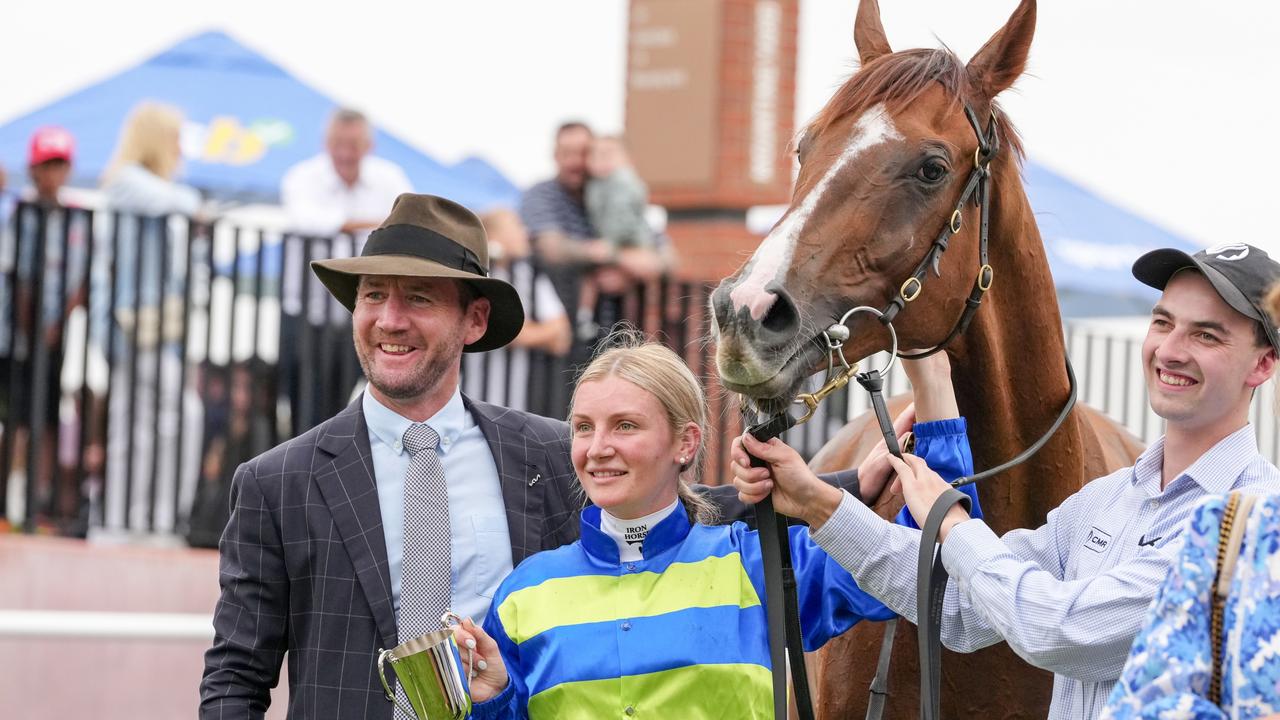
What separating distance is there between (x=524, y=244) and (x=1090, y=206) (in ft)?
20.5

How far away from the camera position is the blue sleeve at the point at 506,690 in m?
2.62

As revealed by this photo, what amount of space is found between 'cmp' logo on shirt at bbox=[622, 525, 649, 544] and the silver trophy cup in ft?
1.30

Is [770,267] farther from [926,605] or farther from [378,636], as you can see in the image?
[378,636]

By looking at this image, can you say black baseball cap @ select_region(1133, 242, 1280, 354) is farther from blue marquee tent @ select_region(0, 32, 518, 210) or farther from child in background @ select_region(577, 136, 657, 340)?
blue marquee tent @ select_region(0, 32, 518, 210)

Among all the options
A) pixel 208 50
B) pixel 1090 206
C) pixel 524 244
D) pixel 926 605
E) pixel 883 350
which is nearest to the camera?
pixel 926 605

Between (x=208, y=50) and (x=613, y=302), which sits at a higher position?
(x=208, y=50)

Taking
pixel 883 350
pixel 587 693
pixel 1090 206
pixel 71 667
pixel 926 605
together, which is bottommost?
pixel 71 667

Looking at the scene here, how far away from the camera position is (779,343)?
254 cm

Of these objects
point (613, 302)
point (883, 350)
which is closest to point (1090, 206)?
point (613, 302)

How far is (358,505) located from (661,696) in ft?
2.58

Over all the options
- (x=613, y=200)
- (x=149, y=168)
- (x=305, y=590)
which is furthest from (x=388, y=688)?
(x=613, y=200)

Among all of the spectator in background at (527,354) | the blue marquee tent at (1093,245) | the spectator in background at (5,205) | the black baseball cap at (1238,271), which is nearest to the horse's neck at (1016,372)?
the black baseball cap at (1238,271)

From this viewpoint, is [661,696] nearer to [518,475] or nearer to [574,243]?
[518,475]

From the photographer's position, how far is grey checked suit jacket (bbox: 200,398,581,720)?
2867 millimetres
